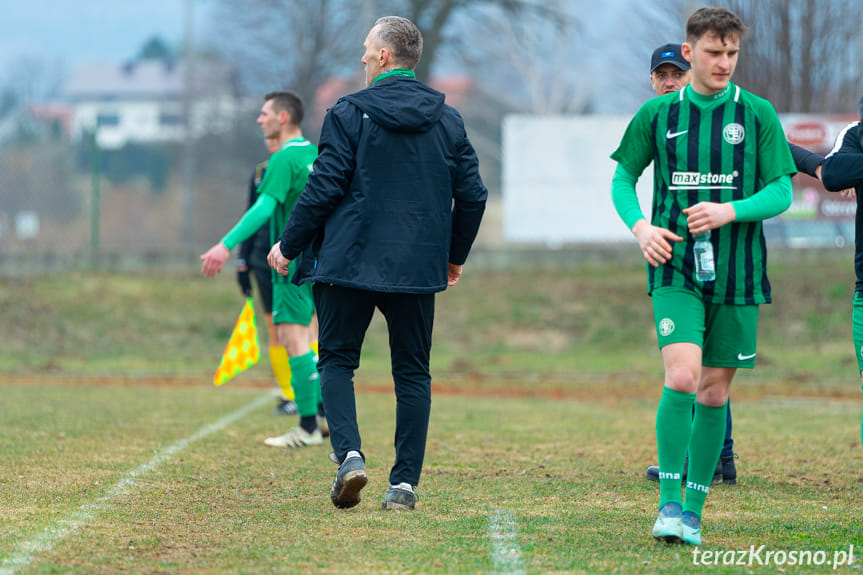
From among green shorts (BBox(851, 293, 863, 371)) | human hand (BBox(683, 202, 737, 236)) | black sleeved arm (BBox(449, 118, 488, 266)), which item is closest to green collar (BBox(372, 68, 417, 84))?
black sleeved arm (BBox(449, 118, 488, 266))

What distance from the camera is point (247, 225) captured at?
22.7 feet

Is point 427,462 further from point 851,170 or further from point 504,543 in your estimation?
point 851,170

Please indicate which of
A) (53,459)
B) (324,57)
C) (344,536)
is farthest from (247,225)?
(324,57)

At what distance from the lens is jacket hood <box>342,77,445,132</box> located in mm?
4906

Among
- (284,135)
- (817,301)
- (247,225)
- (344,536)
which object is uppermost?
(284,135)

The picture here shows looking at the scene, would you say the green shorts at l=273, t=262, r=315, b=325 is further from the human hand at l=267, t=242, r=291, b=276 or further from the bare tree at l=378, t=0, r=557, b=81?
the bare tree at l=378, t=0, r=557, b=81

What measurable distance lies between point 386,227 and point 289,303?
8.85ft

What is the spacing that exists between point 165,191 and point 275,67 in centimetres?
874

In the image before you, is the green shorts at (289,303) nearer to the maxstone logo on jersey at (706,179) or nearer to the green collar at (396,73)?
the green collar at (396,73)

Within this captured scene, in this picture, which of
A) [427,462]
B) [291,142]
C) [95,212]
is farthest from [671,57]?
[95,212]

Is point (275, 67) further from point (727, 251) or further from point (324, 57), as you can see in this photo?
point (727, 251)

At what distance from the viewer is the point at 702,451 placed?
4.50 metres

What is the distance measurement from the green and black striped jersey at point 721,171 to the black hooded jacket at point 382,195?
1.06 m

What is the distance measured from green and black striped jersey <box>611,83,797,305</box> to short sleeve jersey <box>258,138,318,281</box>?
3209 mm
